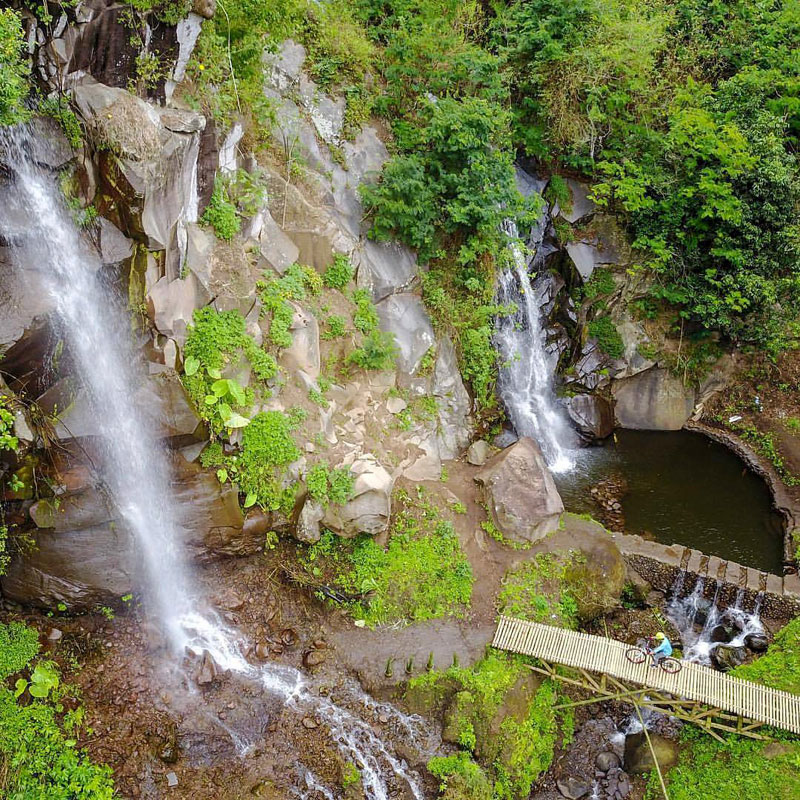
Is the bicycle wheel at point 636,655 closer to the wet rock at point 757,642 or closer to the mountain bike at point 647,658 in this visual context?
the mountain bike at point 647,658

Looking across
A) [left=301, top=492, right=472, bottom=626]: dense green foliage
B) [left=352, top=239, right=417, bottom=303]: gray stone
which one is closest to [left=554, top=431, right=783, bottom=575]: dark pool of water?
[left=301, top=492, right=472, bottom=626]: dense green foliage

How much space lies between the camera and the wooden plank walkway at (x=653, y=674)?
30.4 feet

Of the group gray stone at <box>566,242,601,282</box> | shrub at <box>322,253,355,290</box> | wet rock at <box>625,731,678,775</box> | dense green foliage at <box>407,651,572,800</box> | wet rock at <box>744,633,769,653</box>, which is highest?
shrub at <box>322,253,355,290</box>

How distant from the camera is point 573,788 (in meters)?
9.23

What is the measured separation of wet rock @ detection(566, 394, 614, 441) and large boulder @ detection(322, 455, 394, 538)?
315 inches

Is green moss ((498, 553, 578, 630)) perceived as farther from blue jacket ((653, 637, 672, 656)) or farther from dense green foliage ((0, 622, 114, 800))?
dense green foliage ((0, 622, 114, 800))

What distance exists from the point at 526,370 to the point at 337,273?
6.57 metres

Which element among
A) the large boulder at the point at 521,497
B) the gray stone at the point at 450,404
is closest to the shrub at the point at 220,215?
the gray stone at the point at 450,404

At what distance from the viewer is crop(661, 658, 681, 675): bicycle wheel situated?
9.62 meters

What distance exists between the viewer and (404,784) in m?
8.78

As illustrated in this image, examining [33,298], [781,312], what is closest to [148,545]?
[33,298]

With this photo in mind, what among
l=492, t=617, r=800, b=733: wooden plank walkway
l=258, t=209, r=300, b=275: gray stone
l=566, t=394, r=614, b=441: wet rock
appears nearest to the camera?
l=492, t=617, r=800, b=733: wooden plank walkway

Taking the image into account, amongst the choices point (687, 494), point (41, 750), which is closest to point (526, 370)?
point (687, 494)

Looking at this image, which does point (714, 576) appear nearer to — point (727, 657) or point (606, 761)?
point (727, 657)
